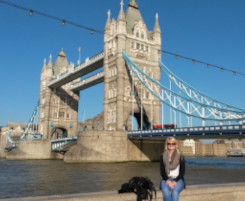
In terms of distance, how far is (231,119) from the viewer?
1187 inches

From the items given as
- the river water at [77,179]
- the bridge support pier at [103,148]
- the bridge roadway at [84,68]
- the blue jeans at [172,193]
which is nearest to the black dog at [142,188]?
the blue jeans at [172,193]

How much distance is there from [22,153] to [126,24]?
1295 inches

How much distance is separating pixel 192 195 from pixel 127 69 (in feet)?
131

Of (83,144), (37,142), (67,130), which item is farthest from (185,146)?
(83,144)

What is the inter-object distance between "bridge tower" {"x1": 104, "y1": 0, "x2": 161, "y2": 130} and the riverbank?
116 ft

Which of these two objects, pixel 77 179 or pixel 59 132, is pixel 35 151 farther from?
pixel 77 179

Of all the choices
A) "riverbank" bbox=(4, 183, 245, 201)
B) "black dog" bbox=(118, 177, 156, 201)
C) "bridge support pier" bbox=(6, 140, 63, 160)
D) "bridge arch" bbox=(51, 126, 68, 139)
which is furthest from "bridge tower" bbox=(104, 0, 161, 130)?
"black dog" bbox=(118, 177, 156, 201)

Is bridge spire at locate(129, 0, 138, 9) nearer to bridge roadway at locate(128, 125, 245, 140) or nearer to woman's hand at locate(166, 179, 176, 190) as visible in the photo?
bridge roadway at locate(128, 125, 245, 140)

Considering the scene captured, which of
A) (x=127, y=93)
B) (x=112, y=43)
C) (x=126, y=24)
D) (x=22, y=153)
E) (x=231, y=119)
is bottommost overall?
(x=22, y=153)

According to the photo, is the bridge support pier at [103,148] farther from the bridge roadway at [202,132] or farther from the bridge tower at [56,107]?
the bridge tower at [56,107]

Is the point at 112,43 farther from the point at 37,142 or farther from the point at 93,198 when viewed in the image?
the point at 93,198

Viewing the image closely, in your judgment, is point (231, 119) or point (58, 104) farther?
point (58, 104)

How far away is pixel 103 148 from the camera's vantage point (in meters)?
37.7

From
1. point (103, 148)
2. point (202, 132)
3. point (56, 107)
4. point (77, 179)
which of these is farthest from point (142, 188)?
point (56, 107)
